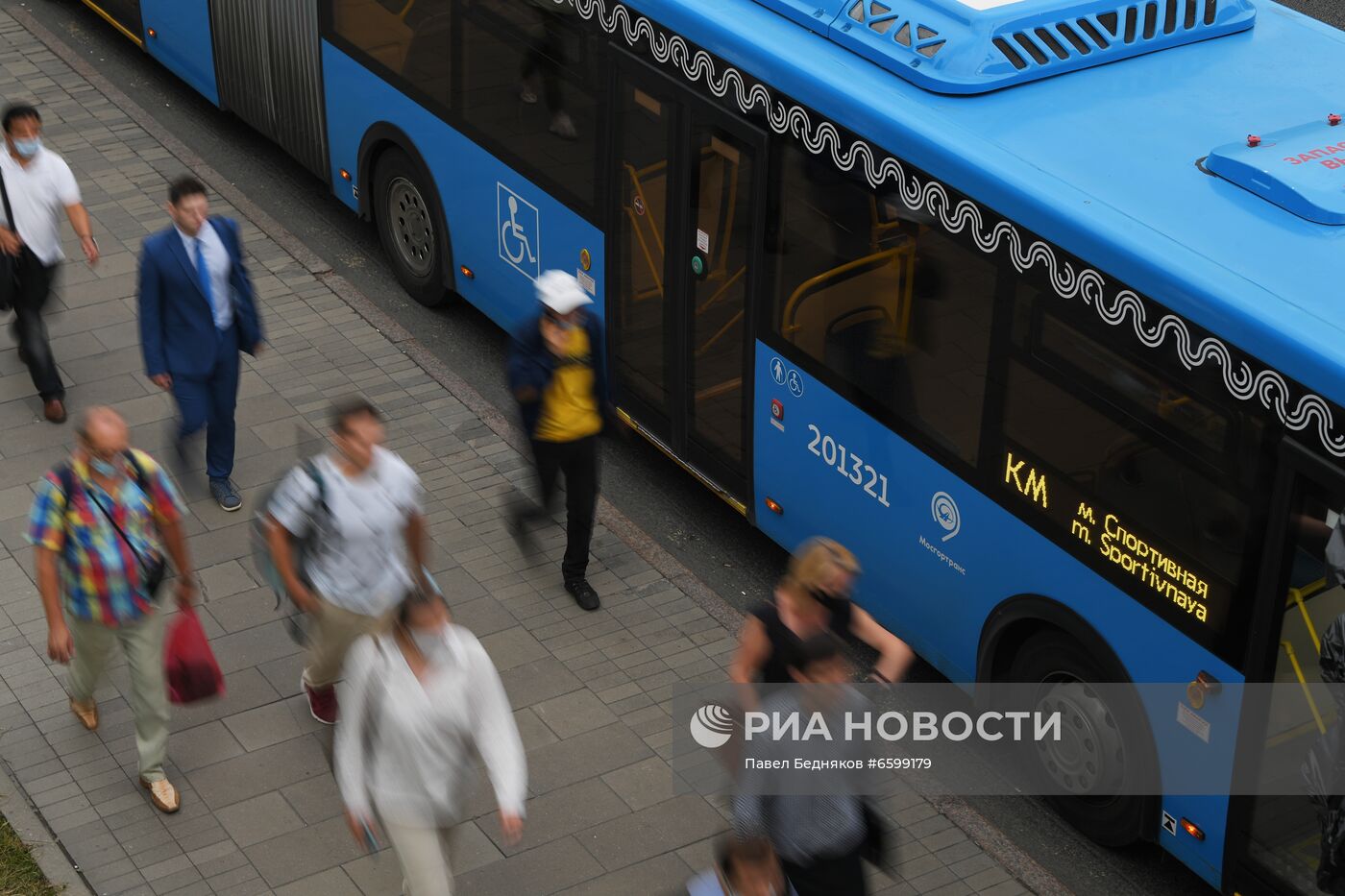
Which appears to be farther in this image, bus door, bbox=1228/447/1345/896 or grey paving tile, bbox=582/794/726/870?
grey paving tile, bbox=582/794/726/870

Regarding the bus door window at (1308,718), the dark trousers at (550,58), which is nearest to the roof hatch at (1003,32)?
the dark trousers at (550,58)

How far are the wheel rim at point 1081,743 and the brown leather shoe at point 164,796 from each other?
376 centimetres

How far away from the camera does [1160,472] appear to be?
6707mm

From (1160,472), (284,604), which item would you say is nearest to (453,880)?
(284,604)

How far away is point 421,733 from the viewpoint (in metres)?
5.77

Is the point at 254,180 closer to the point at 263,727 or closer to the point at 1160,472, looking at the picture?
the point at 263,727

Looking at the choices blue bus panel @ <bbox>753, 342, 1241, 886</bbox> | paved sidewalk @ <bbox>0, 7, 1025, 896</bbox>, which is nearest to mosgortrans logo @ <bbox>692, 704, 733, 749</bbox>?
paved sidewalk @ <bbox>0, 7, 1025, 896</bbox>

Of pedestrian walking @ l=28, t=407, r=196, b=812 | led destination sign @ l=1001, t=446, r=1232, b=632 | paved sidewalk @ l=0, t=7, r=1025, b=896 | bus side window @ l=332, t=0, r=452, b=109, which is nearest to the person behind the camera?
led destination sign @ l=1001, t=446, r=1232, b=632

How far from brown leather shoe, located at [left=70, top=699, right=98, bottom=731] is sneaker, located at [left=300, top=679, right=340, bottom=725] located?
94 cm

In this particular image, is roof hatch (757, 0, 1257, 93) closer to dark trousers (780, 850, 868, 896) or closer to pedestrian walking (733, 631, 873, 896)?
pedestrian walking (733, 631, 873, 896)

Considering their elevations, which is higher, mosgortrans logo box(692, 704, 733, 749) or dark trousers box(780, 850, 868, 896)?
dark trousers box(780, 850, 868, 896)

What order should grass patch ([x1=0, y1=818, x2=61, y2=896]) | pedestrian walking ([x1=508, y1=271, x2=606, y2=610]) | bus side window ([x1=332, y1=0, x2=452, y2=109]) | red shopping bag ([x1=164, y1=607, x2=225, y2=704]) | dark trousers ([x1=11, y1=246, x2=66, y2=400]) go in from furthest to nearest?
bus side window ([x1=332, y1=0, x2=452, y2=109]) < dark trousers ([x1=11, y1=246, x2=66, y2=400]) < pedestrian walking ([x1=508, y1=271, x2=606, y2=610]) < red shopping bag ([x1=164, y1=607, x2=225, y2=704]) < grass patch ([x1=0, y1=818, x2=61, y2=896])

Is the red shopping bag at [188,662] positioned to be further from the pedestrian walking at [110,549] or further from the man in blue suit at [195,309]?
the man in blue suit at [195,309]

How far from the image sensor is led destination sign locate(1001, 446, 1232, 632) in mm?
6645
